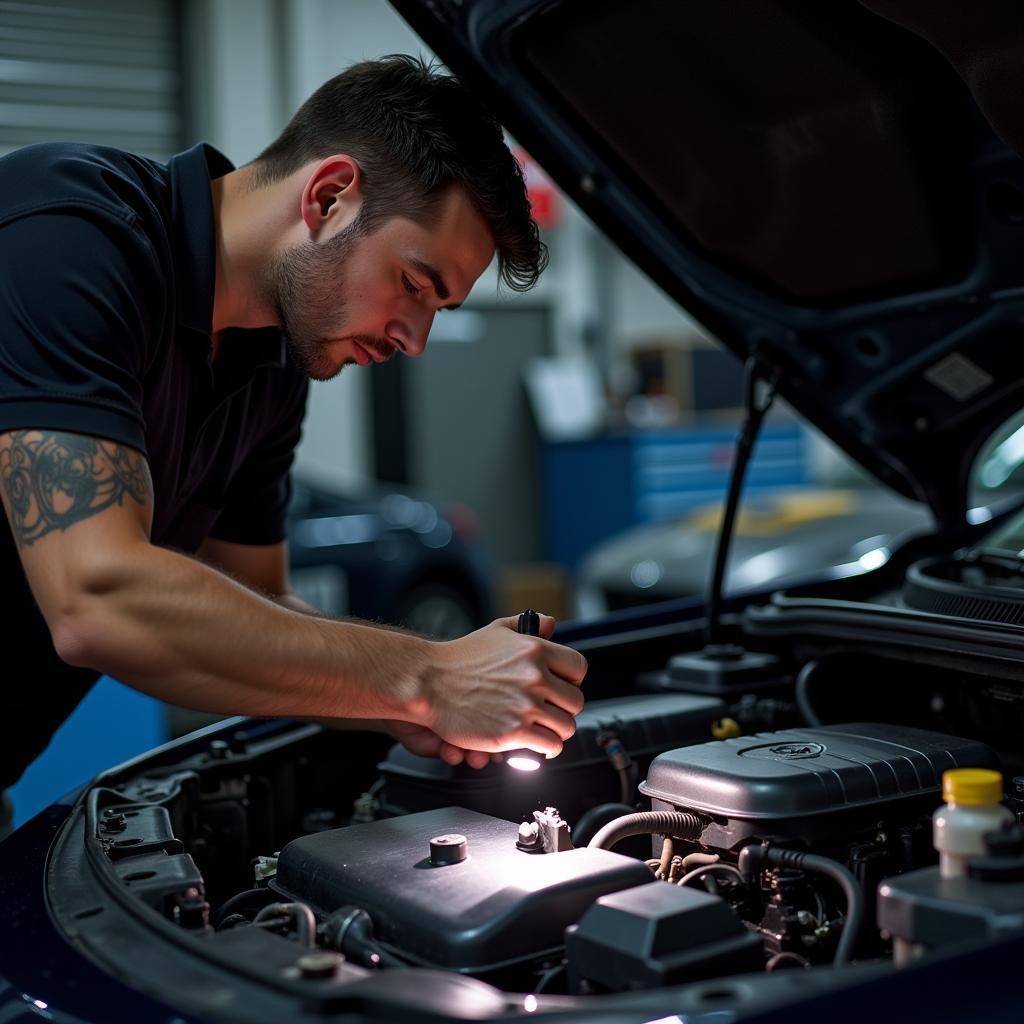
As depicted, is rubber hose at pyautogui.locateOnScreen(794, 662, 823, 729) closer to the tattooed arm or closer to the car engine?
the car engine

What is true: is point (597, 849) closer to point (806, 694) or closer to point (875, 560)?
point (806, 694)

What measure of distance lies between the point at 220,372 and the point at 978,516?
1563mm

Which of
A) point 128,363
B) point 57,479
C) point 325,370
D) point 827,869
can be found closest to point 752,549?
point 325,370

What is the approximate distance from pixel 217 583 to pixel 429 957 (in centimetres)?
Answer: 42

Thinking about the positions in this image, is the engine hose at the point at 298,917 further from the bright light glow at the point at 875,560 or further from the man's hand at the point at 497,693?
the bright light glow at the point at 875,560

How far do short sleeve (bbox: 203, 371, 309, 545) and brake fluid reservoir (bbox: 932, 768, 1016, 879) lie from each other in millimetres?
1197

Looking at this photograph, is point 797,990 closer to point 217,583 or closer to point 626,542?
point 217,583

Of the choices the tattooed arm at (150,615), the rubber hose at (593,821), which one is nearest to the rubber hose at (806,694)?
the rubber hose at (593,821)

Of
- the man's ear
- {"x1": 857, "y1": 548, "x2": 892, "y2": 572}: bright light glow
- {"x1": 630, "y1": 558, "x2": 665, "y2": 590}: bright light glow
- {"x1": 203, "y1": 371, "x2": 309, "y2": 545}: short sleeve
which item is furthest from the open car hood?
{"x1": 630, "y1": 558, "x2": 665, "y2": 590}: bright light glow

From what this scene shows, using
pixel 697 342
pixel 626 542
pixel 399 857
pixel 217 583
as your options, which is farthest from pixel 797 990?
pixel 697 342

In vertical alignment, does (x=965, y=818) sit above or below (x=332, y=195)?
below

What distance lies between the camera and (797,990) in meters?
0.90

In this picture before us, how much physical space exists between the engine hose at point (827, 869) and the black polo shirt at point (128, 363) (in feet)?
2.54

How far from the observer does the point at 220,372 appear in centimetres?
175
